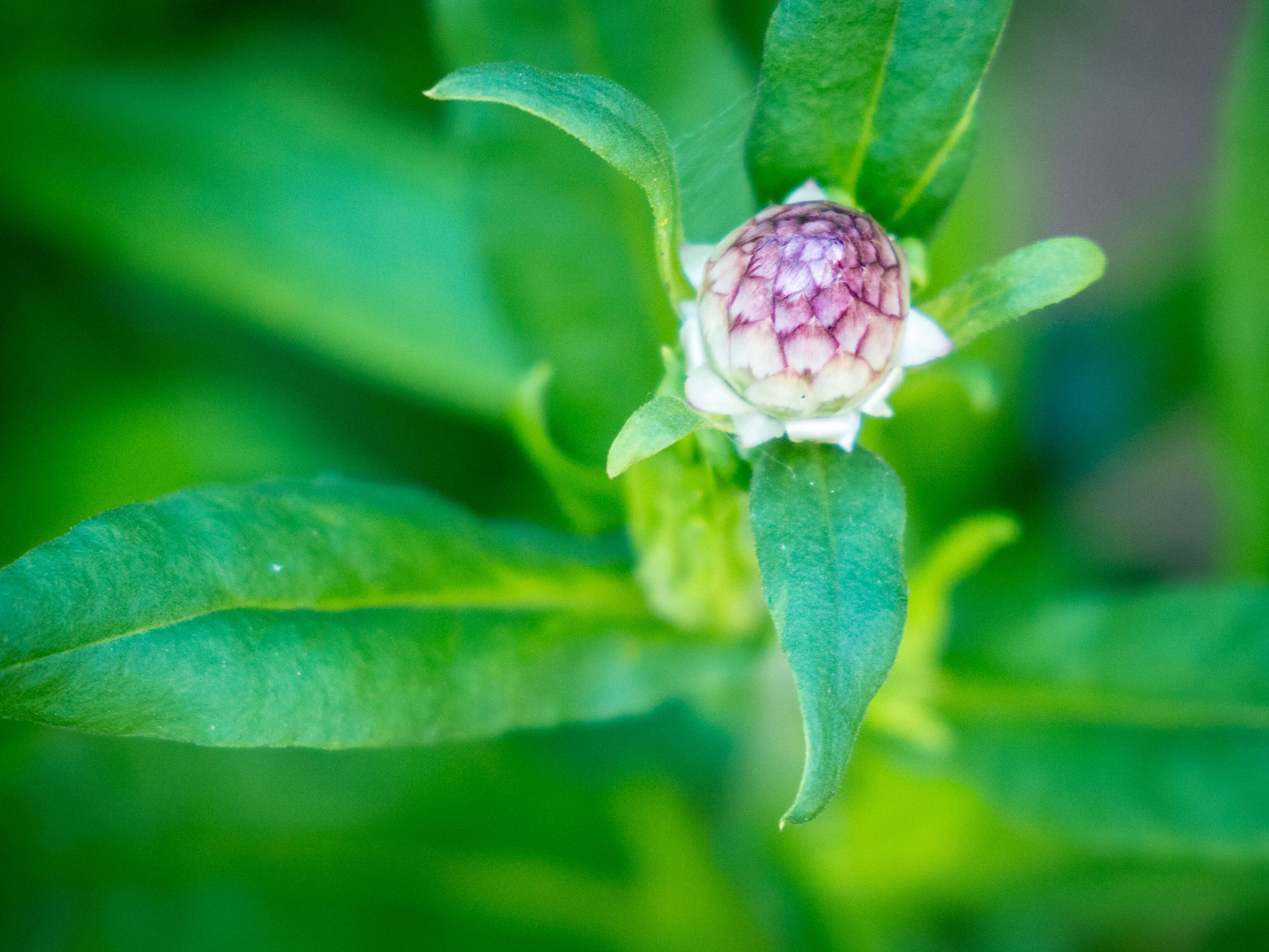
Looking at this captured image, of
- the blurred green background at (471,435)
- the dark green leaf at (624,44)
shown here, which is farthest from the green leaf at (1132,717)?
the dark green leaf at (624,44)

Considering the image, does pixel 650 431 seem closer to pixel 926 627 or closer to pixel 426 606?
pixel 426 606

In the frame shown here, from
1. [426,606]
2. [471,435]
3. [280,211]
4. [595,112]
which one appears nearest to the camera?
[595,112]

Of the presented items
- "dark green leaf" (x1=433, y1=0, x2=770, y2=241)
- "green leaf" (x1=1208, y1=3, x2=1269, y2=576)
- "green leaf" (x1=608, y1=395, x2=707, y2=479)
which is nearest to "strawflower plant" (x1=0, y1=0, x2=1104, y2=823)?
"green leaf" (x1=608, y1=395, x2=707, y2=479)

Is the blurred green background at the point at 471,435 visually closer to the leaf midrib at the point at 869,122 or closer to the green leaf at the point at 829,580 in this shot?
the leaf midrib at the point at 869,122

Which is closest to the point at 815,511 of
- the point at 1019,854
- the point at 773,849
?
the point at 773,849

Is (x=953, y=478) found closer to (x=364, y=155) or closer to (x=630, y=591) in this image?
(x=630, y=591)

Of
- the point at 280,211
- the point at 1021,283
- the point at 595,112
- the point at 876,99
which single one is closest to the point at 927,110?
the point at 876,99
